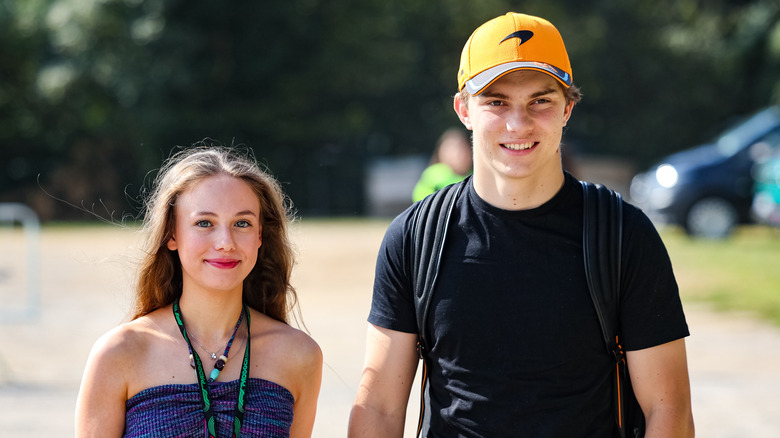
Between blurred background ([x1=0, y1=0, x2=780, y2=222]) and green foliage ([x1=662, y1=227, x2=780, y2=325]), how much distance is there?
14.8 m

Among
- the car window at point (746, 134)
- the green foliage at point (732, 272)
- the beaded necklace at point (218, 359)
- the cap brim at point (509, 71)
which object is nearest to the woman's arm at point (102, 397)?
the beaded necklace at point (218, 359)

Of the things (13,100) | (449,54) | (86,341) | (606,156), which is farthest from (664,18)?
(86,341)

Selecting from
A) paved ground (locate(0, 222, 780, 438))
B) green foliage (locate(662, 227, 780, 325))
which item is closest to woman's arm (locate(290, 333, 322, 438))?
paved ground (locate(0, 222, 780, 438))

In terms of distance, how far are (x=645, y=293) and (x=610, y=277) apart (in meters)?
0.10

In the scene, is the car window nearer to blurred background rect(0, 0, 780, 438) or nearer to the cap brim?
blurred background rect(0, 0, 780, 438)

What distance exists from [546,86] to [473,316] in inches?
25.7

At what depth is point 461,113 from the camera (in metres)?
2.78

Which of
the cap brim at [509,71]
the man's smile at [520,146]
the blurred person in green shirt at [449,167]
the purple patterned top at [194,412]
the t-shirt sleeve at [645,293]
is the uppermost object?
the blurred person in green shirt at [449,167]

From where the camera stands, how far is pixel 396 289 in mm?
2646

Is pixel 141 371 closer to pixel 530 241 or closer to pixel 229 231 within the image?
pixel 229 231

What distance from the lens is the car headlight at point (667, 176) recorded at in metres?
18.0

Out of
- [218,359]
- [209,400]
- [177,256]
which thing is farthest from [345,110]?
[209,400]

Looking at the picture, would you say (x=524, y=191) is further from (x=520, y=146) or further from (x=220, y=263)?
(x=220, y=263)

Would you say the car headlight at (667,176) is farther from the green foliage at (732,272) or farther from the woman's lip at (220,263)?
the woman's lip at (220,263)
